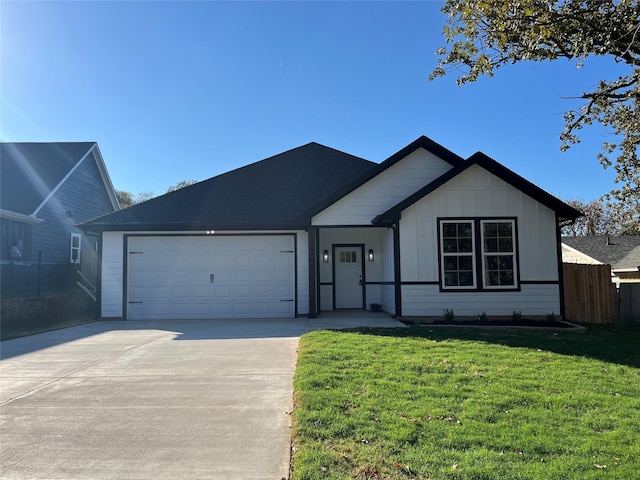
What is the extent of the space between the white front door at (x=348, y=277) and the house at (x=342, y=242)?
3 centimetres

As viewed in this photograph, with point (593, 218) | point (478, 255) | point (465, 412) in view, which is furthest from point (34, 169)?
point (593, 218)

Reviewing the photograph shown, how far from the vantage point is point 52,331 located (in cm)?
1041

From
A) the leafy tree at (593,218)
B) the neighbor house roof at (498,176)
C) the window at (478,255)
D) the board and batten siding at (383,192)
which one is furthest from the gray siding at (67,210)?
the leafy tree at (593,218)

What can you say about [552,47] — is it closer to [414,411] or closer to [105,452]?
[414,411]

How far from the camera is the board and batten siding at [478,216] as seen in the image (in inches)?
436

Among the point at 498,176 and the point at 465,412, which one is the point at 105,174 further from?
the point at 465,412

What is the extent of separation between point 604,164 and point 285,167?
10.4 meters

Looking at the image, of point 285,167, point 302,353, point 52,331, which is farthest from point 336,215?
point 52,331

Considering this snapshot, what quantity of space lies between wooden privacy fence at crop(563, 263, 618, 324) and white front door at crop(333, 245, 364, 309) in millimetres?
5943

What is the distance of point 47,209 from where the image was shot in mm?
16969

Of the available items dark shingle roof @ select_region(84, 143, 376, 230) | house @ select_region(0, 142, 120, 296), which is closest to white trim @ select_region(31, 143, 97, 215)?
house @ select_region(0, 142, 120, 296)

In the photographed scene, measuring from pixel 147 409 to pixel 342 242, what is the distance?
10.0m

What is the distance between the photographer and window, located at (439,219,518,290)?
1109 cm

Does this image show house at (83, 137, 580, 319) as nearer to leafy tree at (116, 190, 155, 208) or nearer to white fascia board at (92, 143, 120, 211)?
white fascia board at (92, 143, 120, 211)
